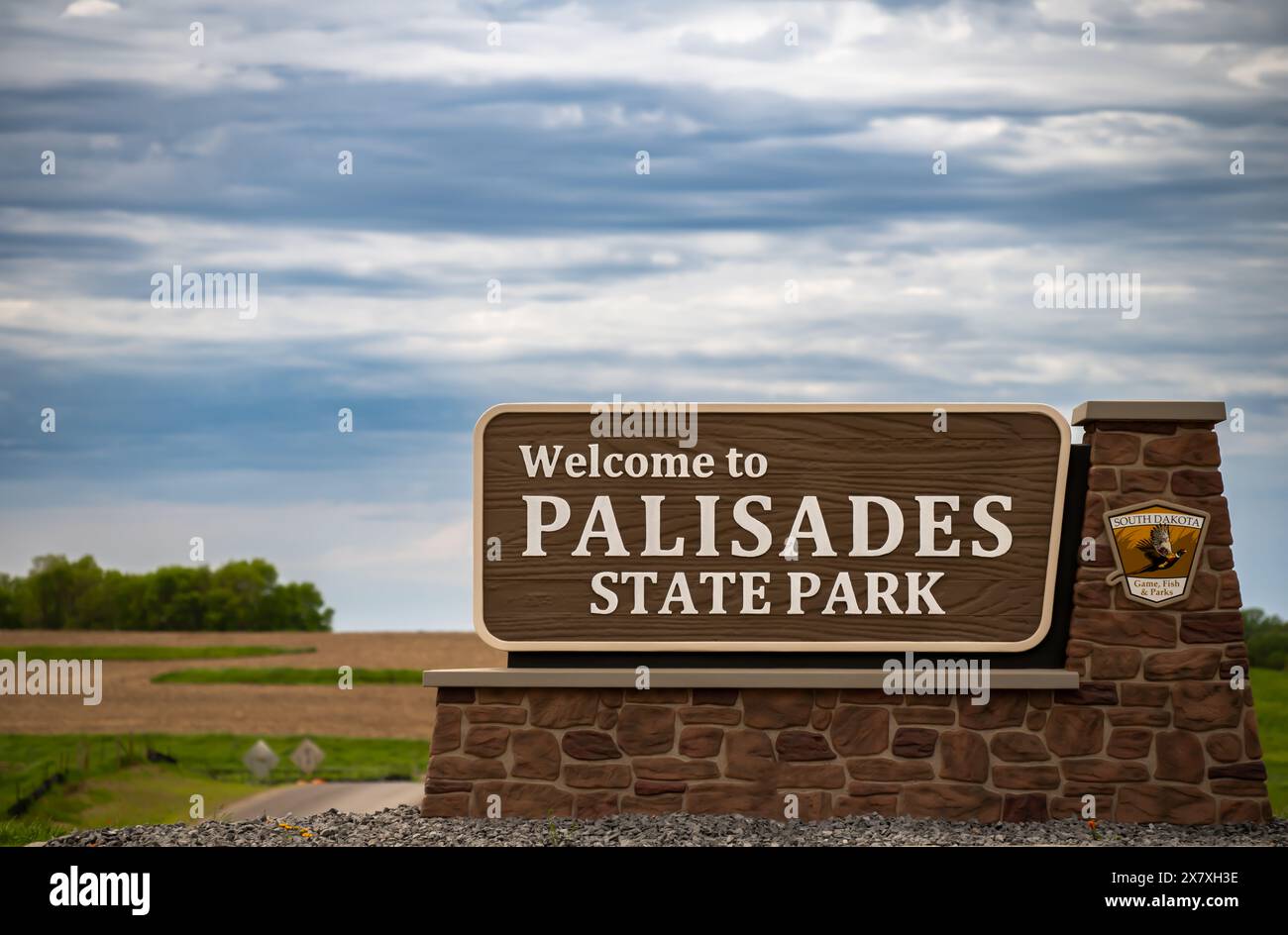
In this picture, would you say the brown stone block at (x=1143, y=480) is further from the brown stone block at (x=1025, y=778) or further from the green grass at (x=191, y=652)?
the green grass at (x=191, y=652)

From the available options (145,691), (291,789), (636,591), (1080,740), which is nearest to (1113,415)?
(1080,740)

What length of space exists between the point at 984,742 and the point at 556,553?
3.17 m

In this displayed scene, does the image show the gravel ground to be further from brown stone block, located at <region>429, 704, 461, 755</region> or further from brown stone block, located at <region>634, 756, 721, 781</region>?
brown stone block, located at <region>429, 704, 461, 755</region>

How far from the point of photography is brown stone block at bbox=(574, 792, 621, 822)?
326 inches

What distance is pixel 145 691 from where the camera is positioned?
38.2 meters

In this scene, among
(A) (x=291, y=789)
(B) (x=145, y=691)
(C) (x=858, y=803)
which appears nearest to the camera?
(C) (x=858, y=803)

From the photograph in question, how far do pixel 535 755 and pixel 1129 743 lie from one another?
403cm

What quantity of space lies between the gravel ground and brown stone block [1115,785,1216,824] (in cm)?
8

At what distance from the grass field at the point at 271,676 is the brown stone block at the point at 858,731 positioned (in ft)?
106

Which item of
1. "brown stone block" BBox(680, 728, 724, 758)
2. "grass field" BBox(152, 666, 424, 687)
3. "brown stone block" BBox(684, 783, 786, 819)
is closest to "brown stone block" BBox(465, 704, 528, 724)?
"brown stone block" BBox(680, 728, 724, 758)

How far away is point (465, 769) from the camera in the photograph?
838cm

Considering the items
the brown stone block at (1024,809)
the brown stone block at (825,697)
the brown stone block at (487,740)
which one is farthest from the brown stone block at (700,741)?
the brown stone block at (1024,809)

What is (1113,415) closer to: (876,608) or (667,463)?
(876,608)

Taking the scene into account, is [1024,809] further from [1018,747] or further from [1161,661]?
[1161,661]
